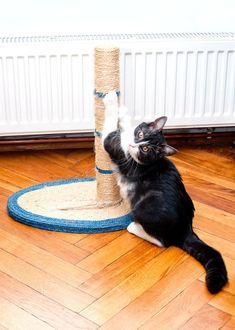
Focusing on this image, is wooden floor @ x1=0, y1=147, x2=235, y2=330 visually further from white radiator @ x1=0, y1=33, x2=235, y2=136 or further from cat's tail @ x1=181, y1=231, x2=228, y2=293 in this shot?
white radiator @ x1=0, y1=33, x2=235, y2=136

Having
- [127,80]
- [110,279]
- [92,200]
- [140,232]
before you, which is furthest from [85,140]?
[110,279]

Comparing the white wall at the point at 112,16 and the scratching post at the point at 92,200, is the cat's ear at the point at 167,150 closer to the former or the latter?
the scratching post at the point at 92,200

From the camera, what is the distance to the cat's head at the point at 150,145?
1.81 m

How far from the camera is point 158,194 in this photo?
1.84 metres

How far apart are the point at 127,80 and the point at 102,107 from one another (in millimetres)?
458

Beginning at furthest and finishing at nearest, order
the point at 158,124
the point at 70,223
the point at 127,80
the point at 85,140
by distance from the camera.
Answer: the point at 85,140, the point at 127,80, the point at 70,223, the point at 158,124

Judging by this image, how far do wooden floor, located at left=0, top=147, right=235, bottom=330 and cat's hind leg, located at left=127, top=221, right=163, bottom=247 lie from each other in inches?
0.8

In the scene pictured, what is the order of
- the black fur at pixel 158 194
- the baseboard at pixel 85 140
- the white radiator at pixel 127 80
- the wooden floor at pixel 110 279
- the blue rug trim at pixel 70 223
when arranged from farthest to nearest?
the baseboard at pixel 85 140 < the white radiator at pixel 127 80 < the blue rug trim at pixel 70 223 < the black fur at pixel 158 194 < the wooden floor at pixel 110 279

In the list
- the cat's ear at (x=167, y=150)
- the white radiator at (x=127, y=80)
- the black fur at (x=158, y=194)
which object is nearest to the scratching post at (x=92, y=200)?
the black fur at (x=158, y=194)

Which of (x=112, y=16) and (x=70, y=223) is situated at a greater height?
(x=112, y=16)

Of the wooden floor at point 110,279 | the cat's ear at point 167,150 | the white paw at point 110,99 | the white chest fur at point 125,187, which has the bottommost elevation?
the wooden floor at point 110,279

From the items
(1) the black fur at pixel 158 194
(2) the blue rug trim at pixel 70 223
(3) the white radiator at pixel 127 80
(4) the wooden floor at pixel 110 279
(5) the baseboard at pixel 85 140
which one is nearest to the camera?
(4) the wooden floor at pixel 110 279

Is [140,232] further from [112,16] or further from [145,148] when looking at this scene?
[112,16]

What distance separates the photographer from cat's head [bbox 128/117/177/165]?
181 cm
